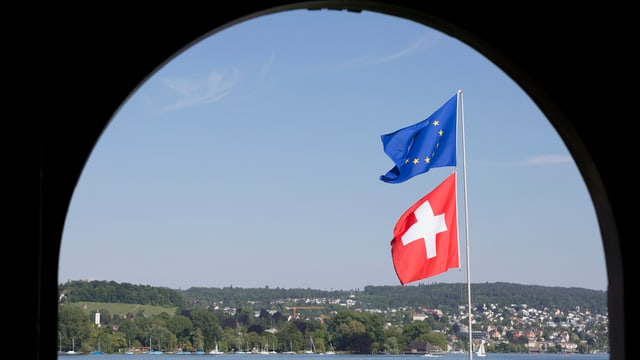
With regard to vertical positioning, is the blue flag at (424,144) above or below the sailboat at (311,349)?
above

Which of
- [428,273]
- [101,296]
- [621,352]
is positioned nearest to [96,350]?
[101,296]

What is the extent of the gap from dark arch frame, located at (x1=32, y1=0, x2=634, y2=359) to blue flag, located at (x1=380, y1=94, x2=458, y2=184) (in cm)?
1030

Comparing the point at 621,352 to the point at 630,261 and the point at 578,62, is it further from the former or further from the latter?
the point at 578,62

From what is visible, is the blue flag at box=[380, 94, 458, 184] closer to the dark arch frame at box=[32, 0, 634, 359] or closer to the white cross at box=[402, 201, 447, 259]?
the white cross at box=[402, 201, 447, 259]

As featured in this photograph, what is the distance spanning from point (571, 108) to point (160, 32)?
131 centimetres

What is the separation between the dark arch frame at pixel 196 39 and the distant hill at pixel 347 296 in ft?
256

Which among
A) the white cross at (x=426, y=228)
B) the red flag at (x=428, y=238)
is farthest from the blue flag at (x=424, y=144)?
the white cross at (x=426, y=228)

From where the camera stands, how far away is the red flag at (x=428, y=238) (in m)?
14.1

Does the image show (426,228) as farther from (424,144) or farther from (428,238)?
(424,144)

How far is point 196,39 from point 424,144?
1141 cm

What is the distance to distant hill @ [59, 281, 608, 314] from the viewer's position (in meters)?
80.5

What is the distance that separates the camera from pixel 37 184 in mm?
2973

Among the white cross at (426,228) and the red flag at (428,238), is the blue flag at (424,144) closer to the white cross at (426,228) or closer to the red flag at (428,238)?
the red flag at (428,238)

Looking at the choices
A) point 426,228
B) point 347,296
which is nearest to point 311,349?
point 347,296
